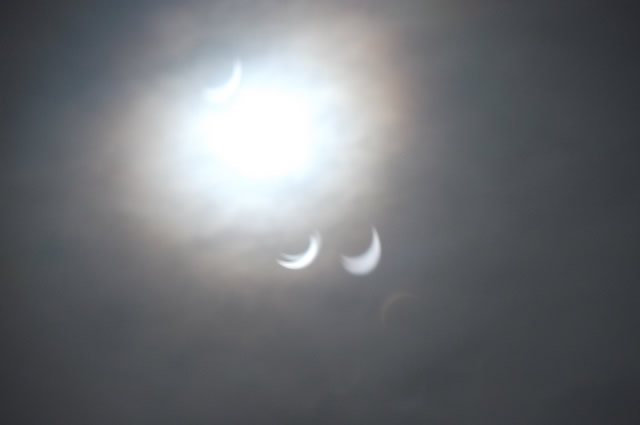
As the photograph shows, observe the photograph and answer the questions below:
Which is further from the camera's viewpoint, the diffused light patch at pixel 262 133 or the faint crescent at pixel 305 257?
the faint crescent at pixel 305 257

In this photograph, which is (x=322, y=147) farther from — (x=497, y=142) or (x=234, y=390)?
(x=234, y=390)

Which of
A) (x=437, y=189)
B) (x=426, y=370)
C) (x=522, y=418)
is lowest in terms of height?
(x=522, y=418)

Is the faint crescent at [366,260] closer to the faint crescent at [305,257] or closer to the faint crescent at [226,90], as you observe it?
the faint crescent at [305,257]

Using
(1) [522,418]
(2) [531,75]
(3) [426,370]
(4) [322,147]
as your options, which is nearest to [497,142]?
(2) [531,75]

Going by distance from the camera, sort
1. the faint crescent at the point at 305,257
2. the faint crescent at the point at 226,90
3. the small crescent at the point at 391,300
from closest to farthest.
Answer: the faint crescent at the point at 226,90 < the faint crescent at the point at 305,257 < the small crescent at the point at 391,300

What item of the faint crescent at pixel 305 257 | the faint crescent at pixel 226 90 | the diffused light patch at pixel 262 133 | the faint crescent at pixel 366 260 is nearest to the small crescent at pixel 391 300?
the faint crescent at pixel 366 260

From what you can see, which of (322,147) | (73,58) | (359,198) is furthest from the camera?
(359,198)
